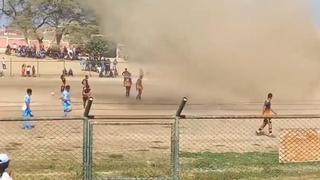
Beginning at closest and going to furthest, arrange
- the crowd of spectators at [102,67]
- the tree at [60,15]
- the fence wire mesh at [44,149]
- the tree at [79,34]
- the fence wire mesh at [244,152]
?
the fence wire mesh at [244,152], the fence wire mesh at [44,149], the crowd of spectators at [102,67], the tree at [79,34], the tree at [60,15]

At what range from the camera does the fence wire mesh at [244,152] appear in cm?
1065

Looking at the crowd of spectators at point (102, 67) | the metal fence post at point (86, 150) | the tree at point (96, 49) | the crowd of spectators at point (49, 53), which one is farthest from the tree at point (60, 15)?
the metal fence post at point (86, 150)

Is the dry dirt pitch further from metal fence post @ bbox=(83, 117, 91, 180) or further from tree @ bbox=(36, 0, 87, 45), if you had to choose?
tree @ bbox=(36, 0, 87, 45)

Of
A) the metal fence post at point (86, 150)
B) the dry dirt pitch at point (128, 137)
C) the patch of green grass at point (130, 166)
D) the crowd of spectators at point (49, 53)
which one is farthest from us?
the crowd of spectators at point (49, 53)

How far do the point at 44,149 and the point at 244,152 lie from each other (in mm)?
4304

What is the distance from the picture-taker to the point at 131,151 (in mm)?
14414

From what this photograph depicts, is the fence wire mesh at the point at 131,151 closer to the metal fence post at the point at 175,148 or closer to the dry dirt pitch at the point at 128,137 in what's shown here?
the dry dirt pitch at the point at 128,137

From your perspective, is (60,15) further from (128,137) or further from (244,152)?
(244,152)

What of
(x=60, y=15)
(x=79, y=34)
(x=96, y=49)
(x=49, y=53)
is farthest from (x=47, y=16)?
(x=96, y=49)

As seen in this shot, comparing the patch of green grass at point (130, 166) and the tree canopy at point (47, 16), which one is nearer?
the patch of green grass at point (130, 166)

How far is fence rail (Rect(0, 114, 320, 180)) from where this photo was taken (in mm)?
9617

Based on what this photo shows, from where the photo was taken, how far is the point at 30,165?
11.7m

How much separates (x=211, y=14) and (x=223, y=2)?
2.71 feet

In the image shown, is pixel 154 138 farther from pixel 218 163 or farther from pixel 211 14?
pixel 211 14
